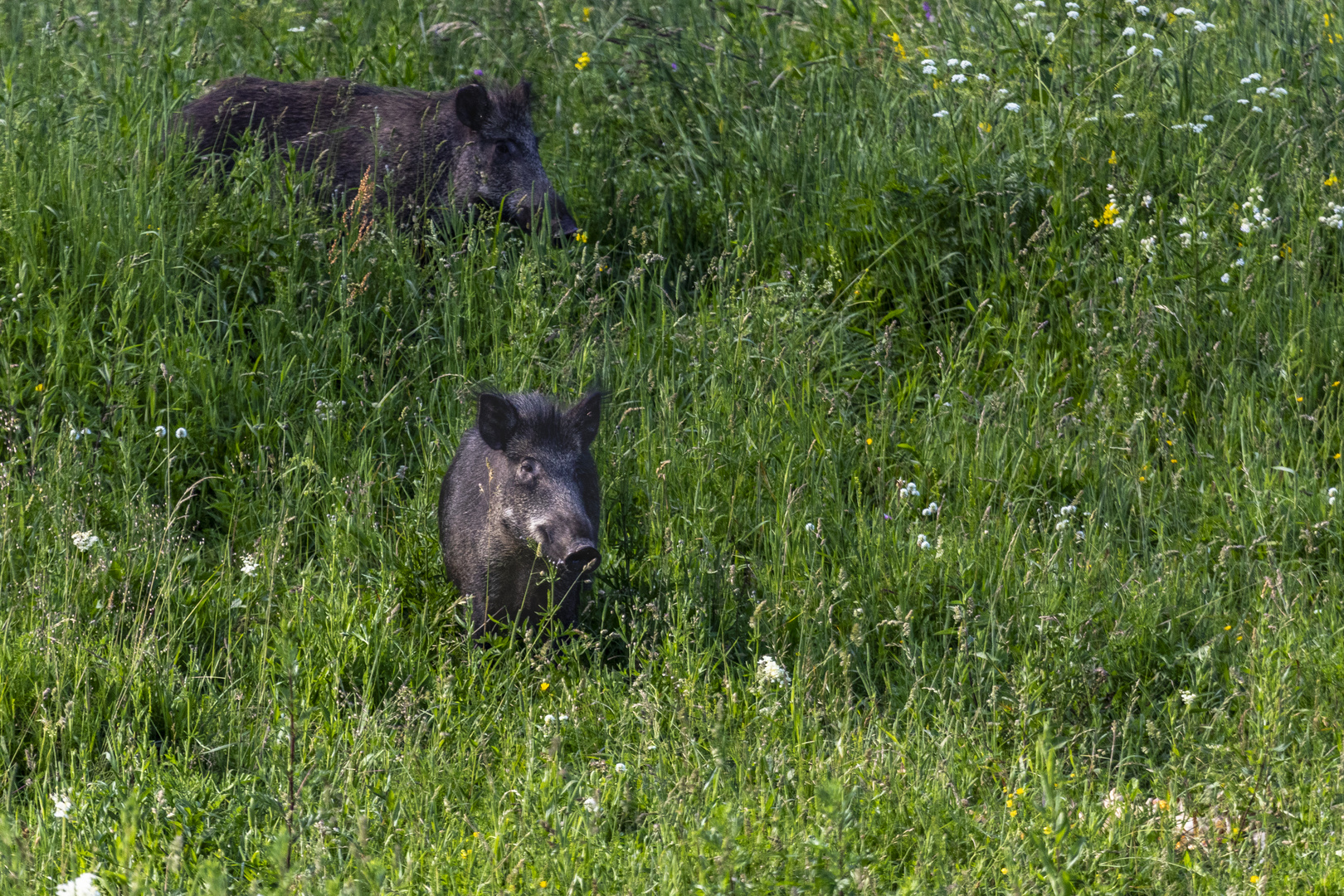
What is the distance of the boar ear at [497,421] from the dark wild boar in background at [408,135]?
2.42 meters

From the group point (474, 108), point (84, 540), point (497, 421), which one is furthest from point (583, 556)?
point (474, 108)

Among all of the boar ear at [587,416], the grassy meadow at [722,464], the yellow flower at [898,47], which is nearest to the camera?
the grassy meadow at [722,464]

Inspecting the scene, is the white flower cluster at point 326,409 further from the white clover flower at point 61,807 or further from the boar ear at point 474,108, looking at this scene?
the boar ear at point 474,108

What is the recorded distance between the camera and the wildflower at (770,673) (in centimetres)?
395

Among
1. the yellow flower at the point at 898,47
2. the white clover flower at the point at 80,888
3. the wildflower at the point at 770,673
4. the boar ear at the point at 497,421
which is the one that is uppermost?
the yellow flower at the point at 898,47

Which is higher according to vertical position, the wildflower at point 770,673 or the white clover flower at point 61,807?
the white clover flower at point 61,807

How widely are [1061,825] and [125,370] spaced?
3880mm

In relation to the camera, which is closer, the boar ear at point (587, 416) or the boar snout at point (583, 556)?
the boar snout at point (583, 556)

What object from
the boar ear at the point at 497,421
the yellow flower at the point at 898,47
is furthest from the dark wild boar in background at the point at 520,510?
the yellow flower at the point at 898,47

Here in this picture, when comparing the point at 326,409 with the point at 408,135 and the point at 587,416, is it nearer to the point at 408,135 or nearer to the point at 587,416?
the point at 587,416

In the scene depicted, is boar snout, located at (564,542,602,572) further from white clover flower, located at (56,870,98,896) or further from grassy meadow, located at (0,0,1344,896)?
white clover flower, located at (56,870,98,896)

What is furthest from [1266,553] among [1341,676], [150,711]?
[150,711]

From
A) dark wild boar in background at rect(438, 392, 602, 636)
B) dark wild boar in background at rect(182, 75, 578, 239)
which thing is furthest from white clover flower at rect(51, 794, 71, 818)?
dark wild boar in background at rect(182, 75, 578, 239)

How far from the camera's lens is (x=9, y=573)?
432 centimetres
